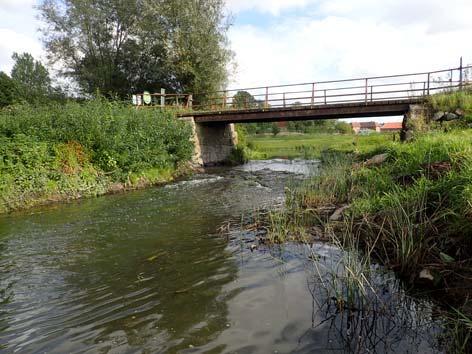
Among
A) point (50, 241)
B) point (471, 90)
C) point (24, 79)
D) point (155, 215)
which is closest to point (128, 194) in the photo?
point (155, 215)

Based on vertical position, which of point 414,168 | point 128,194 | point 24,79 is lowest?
point 128,194

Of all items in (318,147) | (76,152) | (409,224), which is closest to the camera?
(409,224)

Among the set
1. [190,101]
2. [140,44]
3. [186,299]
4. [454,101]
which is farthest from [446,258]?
[140,44]

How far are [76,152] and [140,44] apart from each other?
20.3 m

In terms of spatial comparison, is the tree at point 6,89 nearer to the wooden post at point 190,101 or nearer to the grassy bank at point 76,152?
the wooden post at point 190,101

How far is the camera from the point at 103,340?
13.8ft

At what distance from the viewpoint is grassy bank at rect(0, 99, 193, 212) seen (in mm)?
13250

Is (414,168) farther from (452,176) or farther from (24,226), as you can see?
(24,226)

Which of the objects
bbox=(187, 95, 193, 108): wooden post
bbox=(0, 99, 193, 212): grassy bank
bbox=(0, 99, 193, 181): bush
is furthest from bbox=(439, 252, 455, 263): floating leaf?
bbox=(187, 95, 193, 108): wooden post

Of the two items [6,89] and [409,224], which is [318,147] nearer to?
[409,224]

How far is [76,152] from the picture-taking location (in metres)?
15.5

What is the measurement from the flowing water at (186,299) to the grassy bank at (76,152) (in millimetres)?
4504

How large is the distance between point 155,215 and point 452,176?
7467 millimetres

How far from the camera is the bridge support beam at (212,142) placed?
2616 centimetres
